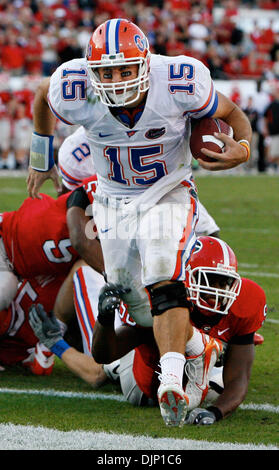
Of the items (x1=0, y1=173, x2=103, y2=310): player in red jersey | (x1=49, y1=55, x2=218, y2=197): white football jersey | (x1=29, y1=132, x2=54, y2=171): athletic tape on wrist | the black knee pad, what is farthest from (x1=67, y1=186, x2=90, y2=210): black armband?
the black knee pad

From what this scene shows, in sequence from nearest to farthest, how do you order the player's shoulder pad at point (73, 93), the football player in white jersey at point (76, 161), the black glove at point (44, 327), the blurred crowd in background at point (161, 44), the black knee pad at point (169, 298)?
the black knee pad at point (169, 298) < the player's shoulder pad at point (73, 93) < the black glove at point (44, 327) < the football player in white jersey at point (76, 161) < the blurred crowd in background at point (161, 44)

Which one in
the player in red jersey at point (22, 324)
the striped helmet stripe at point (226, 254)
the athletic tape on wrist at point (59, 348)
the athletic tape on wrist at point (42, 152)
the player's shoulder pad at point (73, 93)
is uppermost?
the player's shoulder pad at point (73, 93)

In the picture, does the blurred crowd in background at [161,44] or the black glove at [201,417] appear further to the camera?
the blurred crowd in background at [161,44]

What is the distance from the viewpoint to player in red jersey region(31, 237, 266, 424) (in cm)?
333

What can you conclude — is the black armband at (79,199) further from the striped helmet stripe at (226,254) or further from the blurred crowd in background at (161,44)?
the blurred crowd in background at (161,44)

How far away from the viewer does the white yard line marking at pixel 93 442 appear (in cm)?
282

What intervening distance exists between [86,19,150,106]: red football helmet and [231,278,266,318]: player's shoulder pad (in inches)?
36.0

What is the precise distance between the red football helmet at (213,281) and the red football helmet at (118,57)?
→ 709 millimetres

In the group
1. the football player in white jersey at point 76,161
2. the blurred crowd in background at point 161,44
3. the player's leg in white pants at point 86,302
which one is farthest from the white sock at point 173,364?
the blurred crowd in background at point 161,44

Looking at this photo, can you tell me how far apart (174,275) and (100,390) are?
33.4 inches

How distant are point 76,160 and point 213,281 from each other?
1911mm

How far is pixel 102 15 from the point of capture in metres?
19.9

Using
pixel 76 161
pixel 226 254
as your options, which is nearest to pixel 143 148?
pixel 226 254
